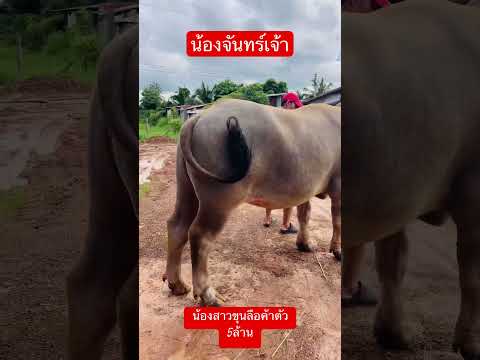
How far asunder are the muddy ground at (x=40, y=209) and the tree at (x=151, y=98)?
0.68 m

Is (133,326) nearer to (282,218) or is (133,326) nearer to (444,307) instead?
(282,218)

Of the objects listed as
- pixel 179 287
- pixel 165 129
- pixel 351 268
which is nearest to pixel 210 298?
pixel 179 287

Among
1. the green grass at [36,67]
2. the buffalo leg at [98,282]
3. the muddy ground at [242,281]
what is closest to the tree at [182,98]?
the muddy ground at [242,281]

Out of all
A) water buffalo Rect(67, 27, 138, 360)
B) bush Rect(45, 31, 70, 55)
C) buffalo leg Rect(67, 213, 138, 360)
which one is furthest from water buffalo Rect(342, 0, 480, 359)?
bush Rect(45, 31, 70, 55)

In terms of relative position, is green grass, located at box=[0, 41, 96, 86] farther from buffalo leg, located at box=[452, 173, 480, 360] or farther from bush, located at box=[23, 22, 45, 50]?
buffalo leg, located at box=[452, 173, 480, 360]

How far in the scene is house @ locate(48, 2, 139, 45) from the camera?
988 mm

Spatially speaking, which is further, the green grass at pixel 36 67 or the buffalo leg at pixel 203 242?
the green grass at pixel 36 67

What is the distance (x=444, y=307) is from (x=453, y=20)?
44.7 inches

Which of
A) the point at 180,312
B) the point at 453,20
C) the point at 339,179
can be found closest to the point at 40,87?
the point at 180,312

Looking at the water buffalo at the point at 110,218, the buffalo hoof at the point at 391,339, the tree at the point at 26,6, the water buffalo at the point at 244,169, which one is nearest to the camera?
the water buffalo at the point at 244,169

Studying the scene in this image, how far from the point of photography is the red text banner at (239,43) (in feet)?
2.72

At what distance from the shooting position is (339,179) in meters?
0.87

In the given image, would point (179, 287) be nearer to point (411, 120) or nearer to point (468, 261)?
point (411, 120)

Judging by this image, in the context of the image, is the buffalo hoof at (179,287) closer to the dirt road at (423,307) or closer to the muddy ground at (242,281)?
the muddy ground at (242,281)
